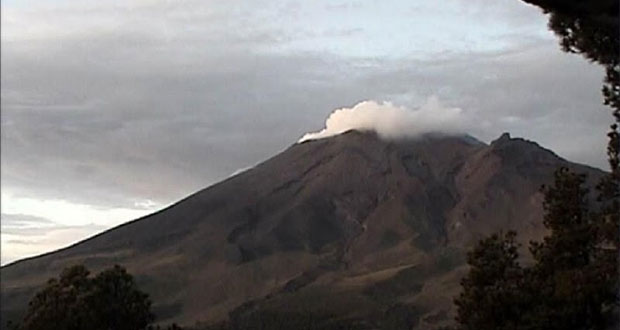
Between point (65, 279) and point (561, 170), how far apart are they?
16.2 meters

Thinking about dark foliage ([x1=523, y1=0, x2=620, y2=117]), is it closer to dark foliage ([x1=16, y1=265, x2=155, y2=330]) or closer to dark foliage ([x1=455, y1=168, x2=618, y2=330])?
dark foliage ([x1=455, y1=168, x2=618, y2=330])

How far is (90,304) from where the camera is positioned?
102ft

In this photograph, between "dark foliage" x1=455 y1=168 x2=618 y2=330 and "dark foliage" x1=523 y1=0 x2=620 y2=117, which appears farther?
"dark foliage" x1=455 y1=168 x2=618 y2=330

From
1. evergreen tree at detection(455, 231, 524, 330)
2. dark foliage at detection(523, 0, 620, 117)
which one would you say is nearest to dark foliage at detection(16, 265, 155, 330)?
evergreen tree at detection(455, 231, 524, 330)

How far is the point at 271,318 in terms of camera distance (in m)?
166

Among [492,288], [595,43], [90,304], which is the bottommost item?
[492,288]

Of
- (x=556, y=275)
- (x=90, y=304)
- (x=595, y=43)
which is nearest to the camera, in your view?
(x=595, y=43)

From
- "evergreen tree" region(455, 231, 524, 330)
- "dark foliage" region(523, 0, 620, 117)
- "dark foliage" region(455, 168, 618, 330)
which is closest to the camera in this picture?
"dark foliage" region(523, 0, 620, 117)

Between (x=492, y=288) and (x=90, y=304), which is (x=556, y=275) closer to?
(x=492, y=288)

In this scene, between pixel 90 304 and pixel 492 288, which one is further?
pixel 90 304

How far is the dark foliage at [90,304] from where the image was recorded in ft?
102

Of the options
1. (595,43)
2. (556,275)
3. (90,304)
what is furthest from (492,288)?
(90,304)

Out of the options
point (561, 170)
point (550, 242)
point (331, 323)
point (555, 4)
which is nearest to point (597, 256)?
point (550, 242)

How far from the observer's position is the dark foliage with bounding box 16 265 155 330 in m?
31.0
